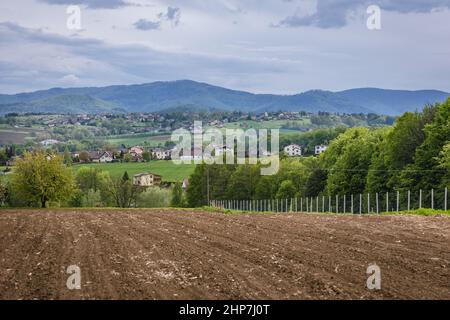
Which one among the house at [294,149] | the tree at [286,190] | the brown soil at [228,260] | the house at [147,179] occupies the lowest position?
the house at [147,179]

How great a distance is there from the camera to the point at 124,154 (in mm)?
193250

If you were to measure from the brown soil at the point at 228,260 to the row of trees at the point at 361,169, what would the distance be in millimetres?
41554

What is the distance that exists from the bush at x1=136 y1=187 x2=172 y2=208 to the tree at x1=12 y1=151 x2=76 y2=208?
6228 centimetres

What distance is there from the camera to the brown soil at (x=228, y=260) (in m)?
14.1

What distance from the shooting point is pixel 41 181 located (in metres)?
71.8

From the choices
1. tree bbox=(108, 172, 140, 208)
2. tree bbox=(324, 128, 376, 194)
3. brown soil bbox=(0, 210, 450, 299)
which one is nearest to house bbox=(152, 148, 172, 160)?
tree bbox=(108, 172, 140, 208)

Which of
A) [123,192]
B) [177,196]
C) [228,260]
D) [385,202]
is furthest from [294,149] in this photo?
[228,260]

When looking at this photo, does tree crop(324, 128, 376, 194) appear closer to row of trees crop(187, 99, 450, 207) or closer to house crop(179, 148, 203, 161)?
row of trees crop(187, 99, 450, 207)

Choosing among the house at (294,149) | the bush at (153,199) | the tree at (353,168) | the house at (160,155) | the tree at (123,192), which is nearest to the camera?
the tree at (353,168)

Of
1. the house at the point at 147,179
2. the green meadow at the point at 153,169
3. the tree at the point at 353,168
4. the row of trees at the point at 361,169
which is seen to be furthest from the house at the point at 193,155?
the tree at the point at 353,168

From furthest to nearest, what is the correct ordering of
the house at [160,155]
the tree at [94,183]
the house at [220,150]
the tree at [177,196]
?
1. the house at [160,155]
2. the house at [220,150]
3. the tree at [177,196]
4. the tree at [94,183]

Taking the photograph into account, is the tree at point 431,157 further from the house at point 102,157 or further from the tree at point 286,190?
the house at point 102,157

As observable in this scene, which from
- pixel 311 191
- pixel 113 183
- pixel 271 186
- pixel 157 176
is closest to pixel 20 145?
pixel 157 176
